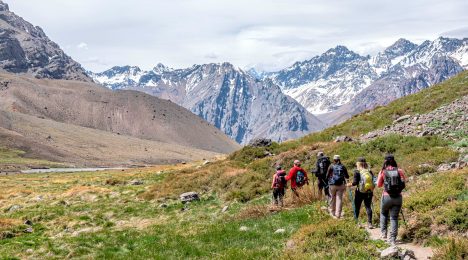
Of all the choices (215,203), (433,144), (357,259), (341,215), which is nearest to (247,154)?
(215,203)

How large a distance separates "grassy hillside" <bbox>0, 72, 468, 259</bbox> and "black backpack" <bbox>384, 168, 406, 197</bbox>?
1539 mm

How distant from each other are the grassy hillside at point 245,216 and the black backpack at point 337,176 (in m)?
1.52

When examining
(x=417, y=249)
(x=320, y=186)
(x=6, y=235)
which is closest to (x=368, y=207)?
(x=417, y=249)

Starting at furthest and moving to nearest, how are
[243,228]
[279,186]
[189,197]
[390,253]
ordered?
[189,197]
[279,186]
[243,228]
[390,253]

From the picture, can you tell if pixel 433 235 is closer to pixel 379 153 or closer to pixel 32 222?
pixel 379 153

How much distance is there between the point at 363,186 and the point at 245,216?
8769 millimetres

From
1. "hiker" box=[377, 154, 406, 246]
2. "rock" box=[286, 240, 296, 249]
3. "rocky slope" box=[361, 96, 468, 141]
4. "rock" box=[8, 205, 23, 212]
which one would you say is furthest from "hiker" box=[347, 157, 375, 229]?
"rock" box=[8, 205, 23, 212]

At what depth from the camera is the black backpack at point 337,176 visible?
1936 centimetres

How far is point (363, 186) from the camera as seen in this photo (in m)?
16.9

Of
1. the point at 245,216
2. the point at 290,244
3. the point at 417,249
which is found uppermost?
the point at 417,249

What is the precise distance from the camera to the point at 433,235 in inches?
553

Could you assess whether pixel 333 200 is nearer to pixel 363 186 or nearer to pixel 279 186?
pixel 363 186

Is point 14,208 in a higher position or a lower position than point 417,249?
lower

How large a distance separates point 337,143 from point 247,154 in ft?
49.3
